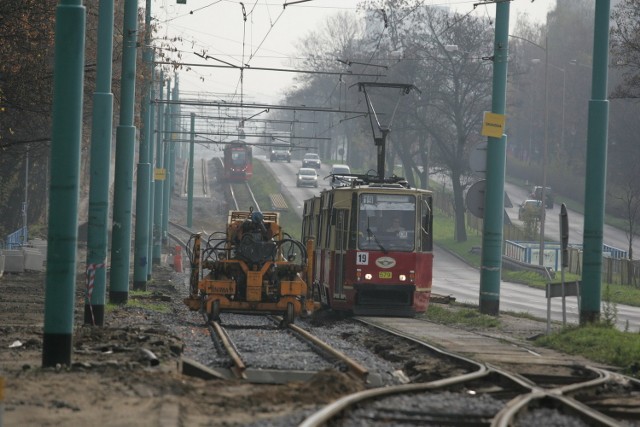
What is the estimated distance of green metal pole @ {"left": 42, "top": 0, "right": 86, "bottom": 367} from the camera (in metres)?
13.5

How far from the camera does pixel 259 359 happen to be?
16.2 meters

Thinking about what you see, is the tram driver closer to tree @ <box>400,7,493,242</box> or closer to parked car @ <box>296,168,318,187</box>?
tree @ <box>400,7,493,242</box>

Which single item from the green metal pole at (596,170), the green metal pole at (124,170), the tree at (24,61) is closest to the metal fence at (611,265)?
the tree at (24,61)

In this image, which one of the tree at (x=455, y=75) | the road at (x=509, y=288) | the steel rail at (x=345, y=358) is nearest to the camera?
the steel rail at (x=345, y=358)

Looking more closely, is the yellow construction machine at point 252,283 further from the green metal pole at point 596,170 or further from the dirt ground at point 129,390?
the dirt ground at point 129,390

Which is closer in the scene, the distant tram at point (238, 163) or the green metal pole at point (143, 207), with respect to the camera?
the green metal pole at point (143, 207)

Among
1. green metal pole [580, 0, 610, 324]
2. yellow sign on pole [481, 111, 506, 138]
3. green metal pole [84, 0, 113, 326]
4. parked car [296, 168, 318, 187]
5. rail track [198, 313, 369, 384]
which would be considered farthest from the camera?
parked car [296, 168, 318, 187]

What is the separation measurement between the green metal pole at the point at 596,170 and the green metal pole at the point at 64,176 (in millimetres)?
10326

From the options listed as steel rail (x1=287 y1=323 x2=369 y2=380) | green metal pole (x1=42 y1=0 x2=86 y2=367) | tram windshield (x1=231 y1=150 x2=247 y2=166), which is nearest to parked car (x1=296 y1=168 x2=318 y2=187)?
tram windshield (x1=231 y1=150 x2=247 y2=166)

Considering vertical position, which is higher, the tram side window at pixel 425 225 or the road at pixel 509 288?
the tram side window at pixel 425 225

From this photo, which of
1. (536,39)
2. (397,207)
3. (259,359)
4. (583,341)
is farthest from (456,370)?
(536,39)

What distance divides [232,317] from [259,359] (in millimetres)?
12045

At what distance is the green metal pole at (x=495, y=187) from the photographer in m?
27.4

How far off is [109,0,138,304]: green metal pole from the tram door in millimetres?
4423
